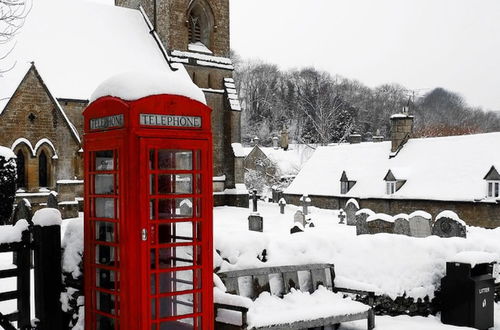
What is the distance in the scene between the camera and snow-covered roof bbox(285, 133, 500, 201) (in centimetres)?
2775

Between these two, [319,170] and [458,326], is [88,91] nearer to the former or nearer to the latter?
[319,170]

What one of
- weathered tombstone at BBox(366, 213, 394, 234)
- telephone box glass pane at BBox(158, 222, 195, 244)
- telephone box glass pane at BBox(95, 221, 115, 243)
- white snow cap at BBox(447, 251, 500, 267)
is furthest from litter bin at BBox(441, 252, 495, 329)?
weathered tombstone at BBox(366, 213, 394, 234)

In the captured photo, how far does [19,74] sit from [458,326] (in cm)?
2124

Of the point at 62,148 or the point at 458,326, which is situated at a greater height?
the point at 62,148

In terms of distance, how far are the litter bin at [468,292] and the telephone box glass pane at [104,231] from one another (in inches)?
229

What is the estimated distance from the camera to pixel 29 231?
22.1 feet

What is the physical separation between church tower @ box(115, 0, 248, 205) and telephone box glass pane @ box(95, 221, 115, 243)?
2491 cm

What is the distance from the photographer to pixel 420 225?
58.9 feet

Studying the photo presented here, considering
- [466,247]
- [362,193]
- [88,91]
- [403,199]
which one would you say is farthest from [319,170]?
[466,247]

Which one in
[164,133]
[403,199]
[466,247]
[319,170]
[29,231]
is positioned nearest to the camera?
[164,133]

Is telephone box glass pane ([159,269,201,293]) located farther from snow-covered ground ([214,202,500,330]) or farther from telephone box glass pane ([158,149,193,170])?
snow-covered ground ([214,202,500,330])

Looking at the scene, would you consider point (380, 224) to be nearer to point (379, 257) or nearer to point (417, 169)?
point (379, 257)

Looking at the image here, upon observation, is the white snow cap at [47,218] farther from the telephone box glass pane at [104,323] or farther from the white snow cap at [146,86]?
the white snow cap at [146,86]

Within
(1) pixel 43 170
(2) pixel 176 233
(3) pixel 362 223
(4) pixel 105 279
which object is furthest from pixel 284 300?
(1) pixel 43 170
